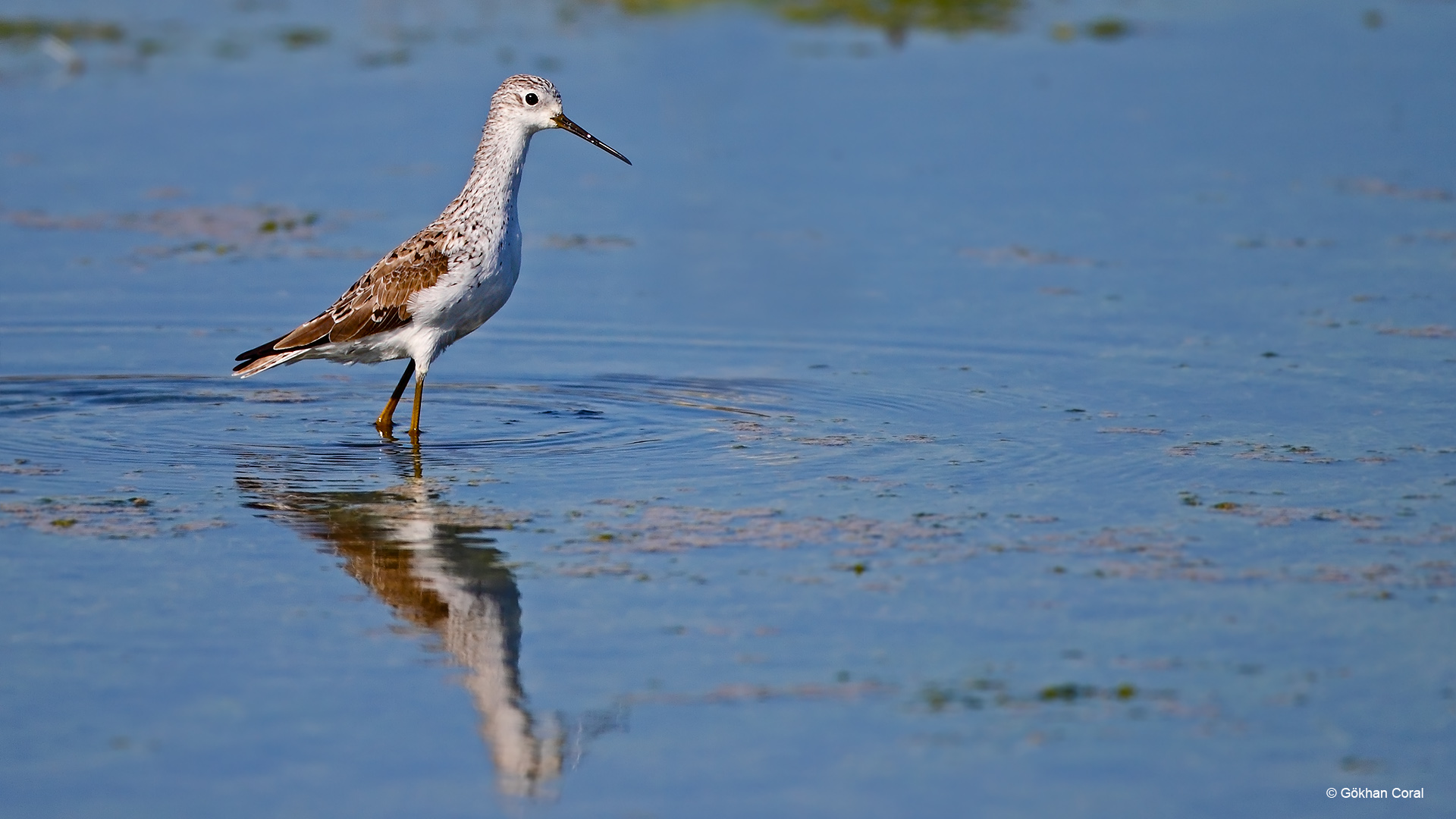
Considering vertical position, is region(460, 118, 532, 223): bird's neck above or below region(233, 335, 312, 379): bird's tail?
above

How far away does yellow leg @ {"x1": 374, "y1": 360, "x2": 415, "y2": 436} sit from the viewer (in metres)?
10.7

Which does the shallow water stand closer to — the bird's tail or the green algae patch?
the bird's tail

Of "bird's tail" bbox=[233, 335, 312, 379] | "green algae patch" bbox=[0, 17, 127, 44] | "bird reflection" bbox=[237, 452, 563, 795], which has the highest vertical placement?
"green algae patch" bbox=[0, 17, 127, 44]

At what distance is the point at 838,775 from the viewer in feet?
20.1

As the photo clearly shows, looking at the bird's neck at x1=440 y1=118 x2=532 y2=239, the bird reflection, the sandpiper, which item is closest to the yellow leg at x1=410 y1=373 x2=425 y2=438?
the sandpiper

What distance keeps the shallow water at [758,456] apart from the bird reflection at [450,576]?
0.03m

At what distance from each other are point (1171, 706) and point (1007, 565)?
1.53 meters

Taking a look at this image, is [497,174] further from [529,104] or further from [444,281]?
[444,281]

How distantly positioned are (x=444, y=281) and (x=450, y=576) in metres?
2.73

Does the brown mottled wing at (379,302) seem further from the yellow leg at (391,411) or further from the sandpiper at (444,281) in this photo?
the yellow leg at (391,411)

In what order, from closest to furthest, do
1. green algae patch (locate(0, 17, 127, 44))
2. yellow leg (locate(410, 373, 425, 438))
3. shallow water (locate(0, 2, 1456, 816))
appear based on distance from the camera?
shallow water (locate(0, 2, 1456, 816)) < yellow leg (locate(410, 373, 425, 438)) < green algae patch (locate(0, 17, 127, 44))

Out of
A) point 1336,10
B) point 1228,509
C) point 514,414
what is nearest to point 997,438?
point 1228,509

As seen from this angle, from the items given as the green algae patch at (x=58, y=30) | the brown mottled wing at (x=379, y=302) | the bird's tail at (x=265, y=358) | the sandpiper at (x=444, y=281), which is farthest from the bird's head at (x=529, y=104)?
the green algae patch at (x=58, y=30)

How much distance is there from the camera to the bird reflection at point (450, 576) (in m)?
6.46
